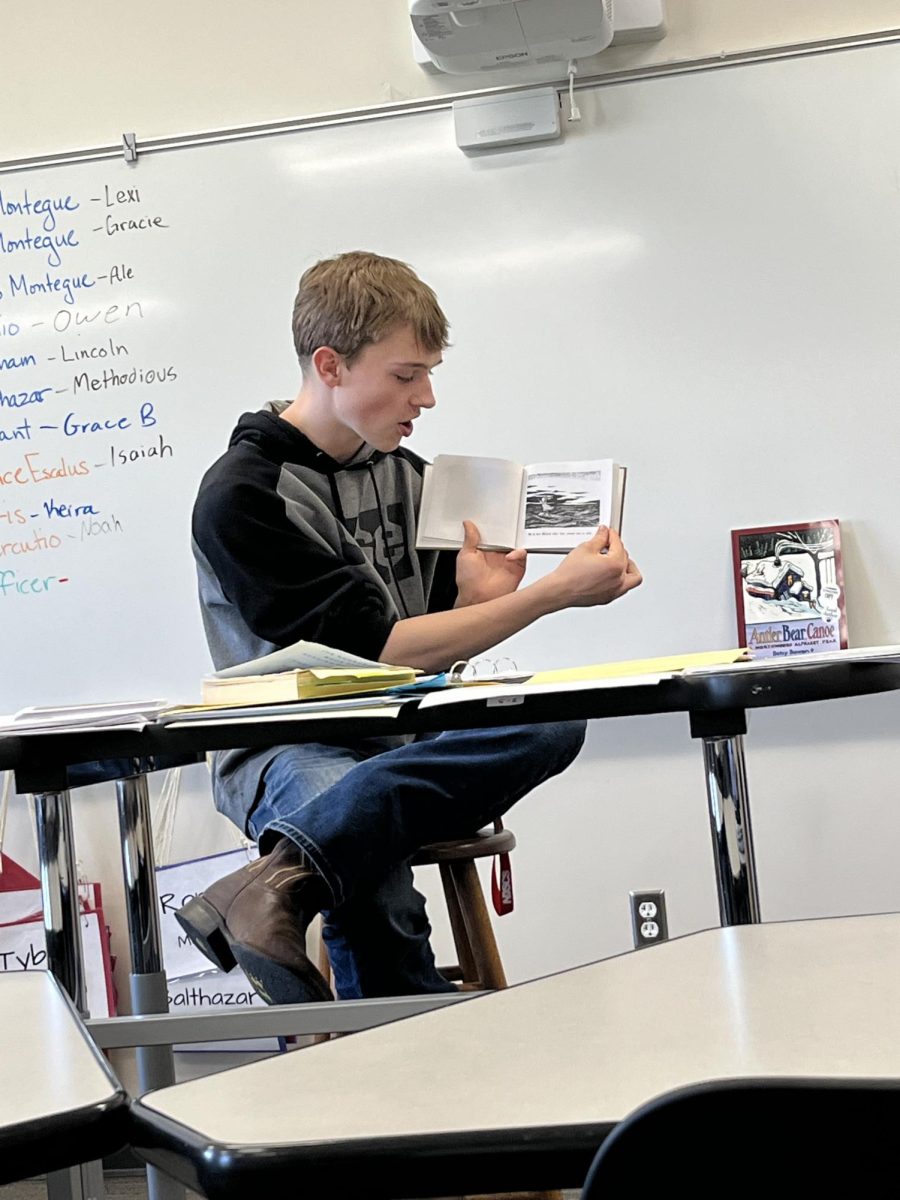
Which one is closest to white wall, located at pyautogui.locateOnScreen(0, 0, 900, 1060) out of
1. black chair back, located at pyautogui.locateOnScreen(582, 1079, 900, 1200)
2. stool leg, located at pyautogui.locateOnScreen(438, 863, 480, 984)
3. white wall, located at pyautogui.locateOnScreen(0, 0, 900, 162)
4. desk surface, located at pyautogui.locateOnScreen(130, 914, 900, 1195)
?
white wall, located at pyautogui.locateOnScreen(0, 0, 900, 162)

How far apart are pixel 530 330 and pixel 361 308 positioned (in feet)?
2.51

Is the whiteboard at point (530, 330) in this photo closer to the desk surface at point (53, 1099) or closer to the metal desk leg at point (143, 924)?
the metal desk leg at point (143, 924)

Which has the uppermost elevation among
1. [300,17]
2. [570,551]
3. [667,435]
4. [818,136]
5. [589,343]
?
[300,17]

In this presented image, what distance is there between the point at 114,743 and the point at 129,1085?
162cm

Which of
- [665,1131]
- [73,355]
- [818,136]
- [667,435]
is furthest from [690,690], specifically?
[73,355]

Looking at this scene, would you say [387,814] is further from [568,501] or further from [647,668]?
[568,501]

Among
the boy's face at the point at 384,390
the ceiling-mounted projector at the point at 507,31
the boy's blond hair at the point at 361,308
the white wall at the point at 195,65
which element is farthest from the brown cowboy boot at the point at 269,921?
the white wall at the point at 195,65

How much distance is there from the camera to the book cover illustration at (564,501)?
1.86 meters

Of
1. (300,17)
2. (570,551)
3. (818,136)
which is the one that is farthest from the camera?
(300,17)

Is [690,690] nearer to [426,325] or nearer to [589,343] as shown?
[426,325]

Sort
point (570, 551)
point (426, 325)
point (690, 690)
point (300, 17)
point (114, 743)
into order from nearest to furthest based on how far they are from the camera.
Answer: point (690, 690) < point (114, 743) < point (570, 551) < point (426, 325) < point (300, 17)

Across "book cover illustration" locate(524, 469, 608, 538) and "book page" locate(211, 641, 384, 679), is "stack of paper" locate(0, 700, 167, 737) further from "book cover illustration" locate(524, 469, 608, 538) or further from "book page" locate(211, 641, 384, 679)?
"book cover illustration" locate(524, 469, 608, 538)

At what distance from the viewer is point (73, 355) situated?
2.92 meters

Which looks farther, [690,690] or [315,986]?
[315,986]
